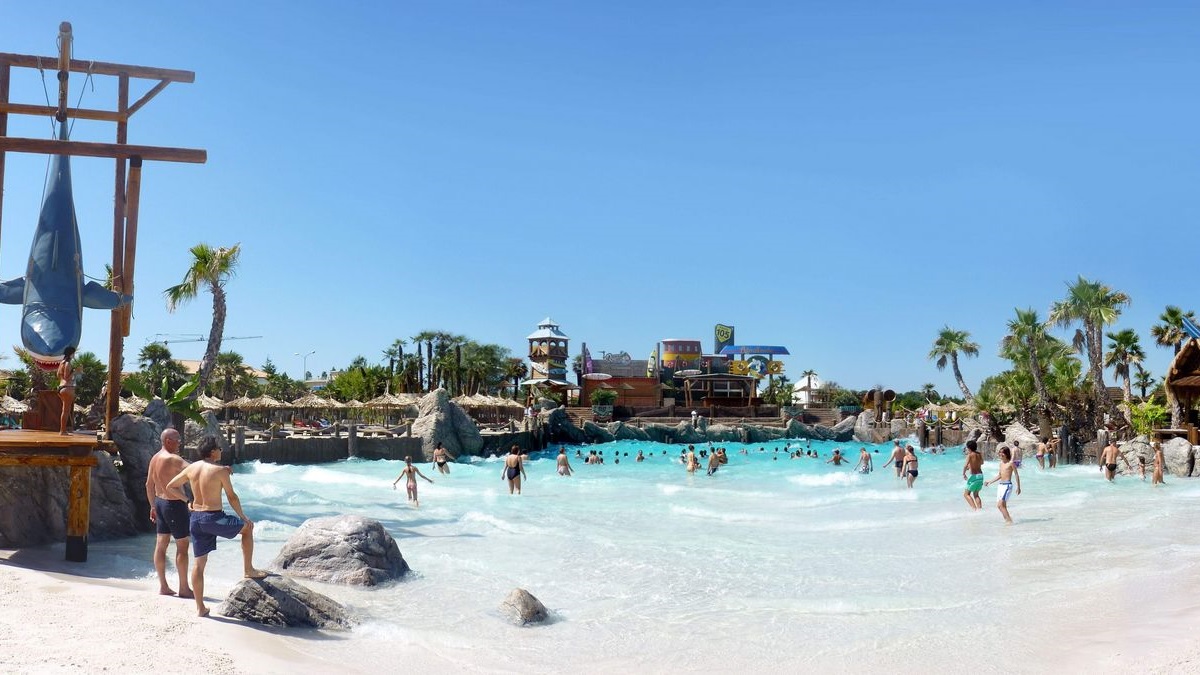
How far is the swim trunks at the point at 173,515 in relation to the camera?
710 centimetres

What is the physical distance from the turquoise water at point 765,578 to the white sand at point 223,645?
5 centimetres

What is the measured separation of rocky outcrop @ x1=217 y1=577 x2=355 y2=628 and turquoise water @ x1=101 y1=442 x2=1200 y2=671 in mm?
369

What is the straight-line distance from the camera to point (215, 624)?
624 centimetres

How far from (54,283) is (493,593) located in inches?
243

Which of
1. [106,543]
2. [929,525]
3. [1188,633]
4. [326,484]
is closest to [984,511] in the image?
[929,525]

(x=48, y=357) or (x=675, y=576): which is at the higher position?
(x=48, y=357)

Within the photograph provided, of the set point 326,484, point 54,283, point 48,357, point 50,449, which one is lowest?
point 326,484

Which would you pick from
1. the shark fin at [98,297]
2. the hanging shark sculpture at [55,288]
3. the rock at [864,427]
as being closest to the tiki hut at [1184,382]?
the shark fin at [98,297]

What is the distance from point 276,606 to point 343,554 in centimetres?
255

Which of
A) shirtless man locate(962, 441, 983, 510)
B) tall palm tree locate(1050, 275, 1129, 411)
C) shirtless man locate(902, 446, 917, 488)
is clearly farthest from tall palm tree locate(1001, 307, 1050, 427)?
shirtless man locate(962, 441, 983, 510)

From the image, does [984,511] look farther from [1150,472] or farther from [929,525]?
[1150,472]

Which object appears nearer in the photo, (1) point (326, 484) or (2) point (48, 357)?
(2) point (48, 357)

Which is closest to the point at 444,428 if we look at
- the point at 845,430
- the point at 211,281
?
the point at 211,281

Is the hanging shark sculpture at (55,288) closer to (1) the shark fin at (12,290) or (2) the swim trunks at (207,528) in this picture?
(1) the shark fin at (12,290)
